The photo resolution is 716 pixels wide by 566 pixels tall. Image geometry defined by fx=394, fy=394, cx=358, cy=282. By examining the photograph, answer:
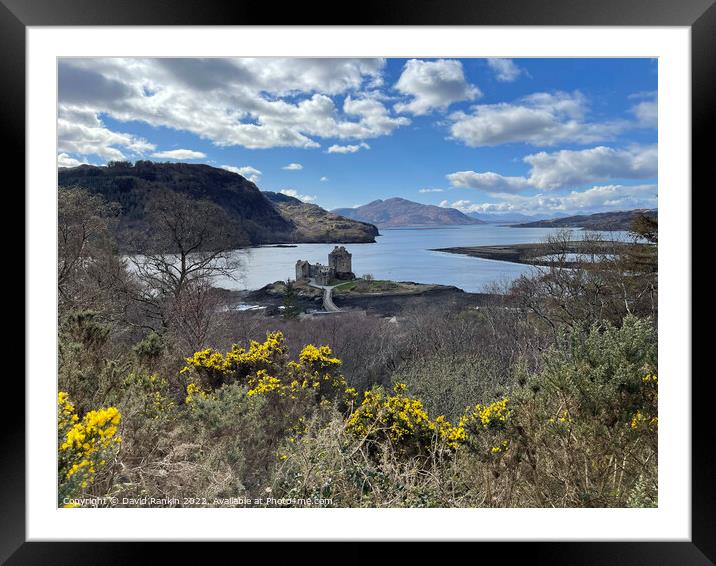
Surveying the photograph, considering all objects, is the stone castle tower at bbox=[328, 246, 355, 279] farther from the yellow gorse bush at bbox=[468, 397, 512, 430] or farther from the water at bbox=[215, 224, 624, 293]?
the yellow gorse bush at bbox=[468, 397, 512, 430]

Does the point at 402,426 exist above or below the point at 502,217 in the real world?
below

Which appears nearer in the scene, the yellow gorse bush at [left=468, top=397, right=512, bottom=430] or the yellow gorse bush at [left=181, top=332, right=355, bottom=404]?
the yellow gorse bush at [left=468, top=397, right=512, bottom=430]

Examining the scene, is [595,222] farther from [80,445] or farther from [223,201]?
[80,445]

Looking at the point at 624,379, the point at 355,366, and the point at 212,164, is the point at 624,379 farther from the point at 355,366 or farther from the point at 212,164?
the point at 212,164

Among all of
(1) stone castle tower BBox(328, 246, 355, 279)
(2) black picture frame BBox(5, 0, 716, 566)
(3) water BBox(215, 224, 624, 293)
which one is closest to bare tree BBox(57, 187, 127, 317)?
(3) water BBox(215, 224, 624, 293)
